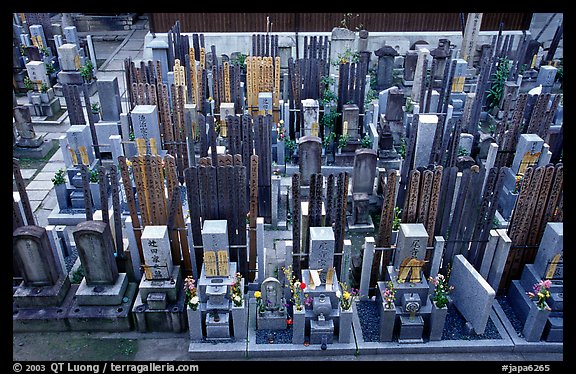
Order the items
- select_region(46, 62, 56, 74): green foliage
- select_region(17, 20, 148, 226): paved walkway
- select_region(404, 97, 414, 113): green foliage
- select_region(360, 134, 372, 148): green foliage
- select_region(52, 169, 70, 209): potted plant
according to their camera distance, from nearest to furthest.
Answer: select_region(52, 169, 70, 209): potted plant < select_region(17, 20, 148, 226): paved walkway < select_region(360, 134, 372, 148): green foliage < select_region(404, 97, 414, 113): green foliage < select_region(46, 62, 56, 74): green foliage

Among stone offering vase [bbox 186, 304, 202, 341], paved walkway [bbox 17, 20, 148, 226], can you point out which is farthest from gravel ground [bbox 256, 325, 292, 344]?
paved walkway [bbox 17, 20, 148, 226]

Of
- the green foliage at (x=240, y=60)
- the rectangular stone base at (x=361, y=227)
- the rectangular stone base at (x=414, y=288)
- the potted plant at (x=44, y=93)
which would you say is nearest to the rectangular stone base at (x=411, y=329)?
the rectangular stone base at (x=414, y=288)

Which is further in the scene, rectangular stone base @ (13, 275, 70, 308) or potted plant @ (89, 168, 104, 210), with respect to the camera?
potted plant @ (89, 168, 104, 210)

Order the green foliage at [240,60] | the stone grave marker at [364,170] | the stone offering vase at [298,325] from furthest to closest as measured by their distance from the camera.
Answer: the green foliage at [240,60] → the stone grave marker at [364,170] → the stone offering vase at [298,325]

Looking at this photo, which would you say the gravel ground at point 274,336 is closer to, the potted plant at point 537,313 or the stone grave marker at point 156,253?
the stone grave marker at point 156,253

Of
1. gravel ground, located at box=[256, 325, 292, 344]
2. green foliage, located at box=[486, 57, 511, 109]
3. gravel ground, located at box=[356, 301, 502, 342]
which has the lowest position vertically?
gravel ground, located at box=[256, 325, 292, 344]

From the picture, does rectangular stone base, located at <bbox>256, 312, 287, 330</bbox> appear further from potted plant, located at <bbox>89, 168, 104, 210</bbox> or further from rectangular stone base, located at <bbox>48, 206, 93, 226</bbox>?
rectangular stone base, located at <bbox>48, 206, 93, 226</bbox>
